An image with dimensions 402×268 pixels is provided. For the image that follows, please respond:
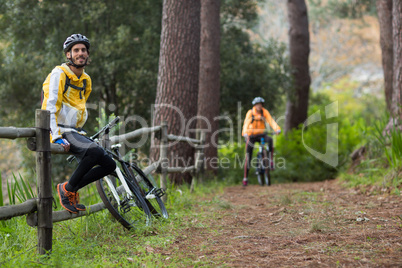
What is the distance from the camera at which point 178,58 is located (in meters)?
9.40

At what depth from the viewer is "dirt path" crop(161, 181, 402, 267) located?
3600 mm

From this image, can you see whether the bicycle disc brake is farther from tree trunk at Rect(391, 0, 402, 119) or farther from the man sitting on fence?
tree trunk at Rect(391, 0, 402, 119)

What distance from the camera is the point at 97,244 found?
429 cm

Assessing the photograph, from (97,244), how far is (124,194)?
2.68ft

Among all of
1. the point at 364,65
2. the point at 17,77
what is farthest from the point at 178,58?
the point at 364,65

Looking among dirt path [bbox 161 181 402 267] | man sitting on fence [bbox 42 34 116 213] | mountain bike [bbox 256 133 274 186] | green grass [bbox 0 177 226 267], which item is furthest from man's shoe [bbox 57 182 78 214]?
mountain bike [bbox 256 133 274 186]

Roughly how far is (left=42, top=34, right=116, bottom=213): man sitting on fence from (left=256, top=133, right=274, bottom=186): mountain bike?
694cm

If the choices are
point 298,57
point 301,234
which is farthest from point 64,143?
point 298,57

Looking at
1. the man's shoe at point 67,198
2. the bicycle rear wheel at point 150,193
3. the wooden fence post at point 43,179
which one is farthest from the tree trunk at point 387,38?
the wooden fence post at point 43,179

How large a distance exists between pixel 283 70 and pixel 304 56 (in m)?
0.97

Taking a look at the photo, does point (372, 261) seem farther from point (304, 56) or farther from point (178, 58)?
point (304, 56)

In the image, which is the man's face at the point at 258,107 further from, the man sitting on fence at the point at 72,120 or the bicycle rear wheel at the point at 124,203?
the man sitting on fence at the point at 72,120

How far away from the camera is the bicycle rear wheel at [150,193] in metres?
5.26

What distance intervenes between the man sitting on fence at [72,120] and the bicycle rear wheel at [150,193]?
0.84 m
